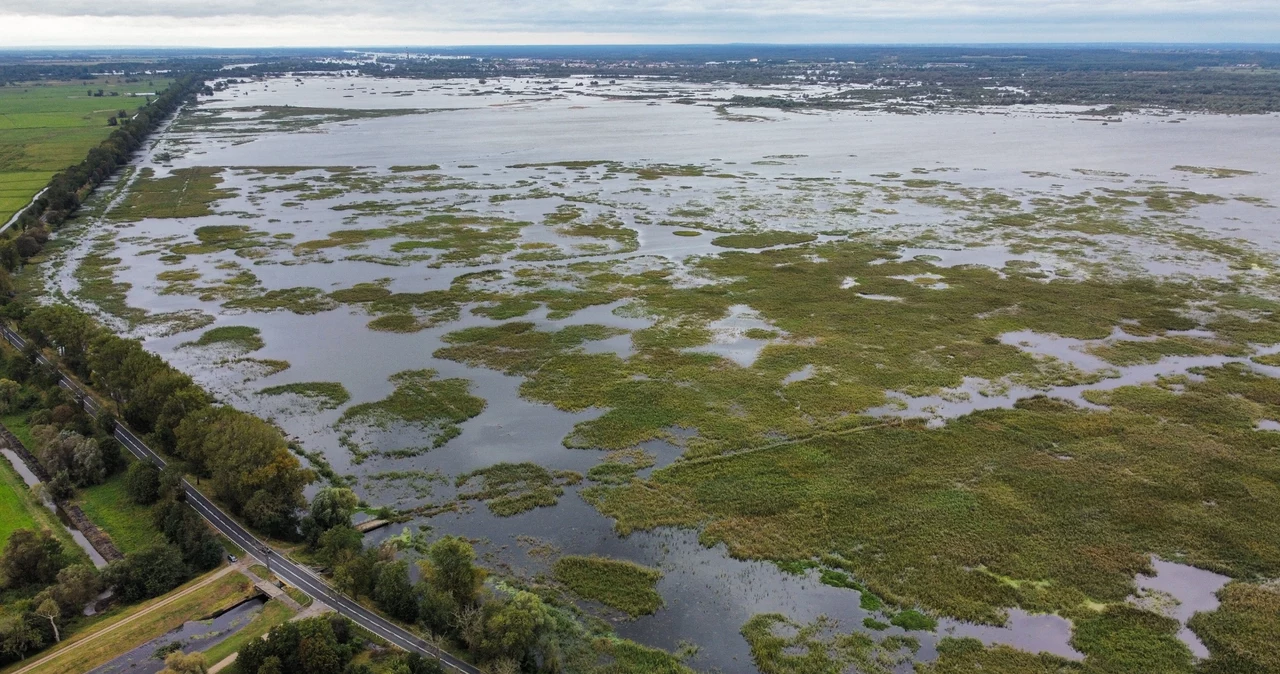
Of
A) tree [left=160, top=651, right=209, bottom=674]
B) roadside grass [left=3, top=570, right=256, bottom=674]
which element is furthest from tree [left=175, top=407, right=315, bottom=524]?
tree [left=160, top=651, right=209, bottom=674]

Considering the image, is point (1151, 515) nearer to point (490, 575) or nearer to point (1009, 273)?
point (490, 575)

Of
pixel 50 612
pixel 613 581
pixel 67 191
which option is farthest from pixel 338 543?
pixel 67 191

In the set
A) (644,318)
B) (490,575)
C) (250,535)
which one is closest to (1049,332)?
(644,318)

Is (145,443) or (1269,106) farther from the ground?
(1269,106)

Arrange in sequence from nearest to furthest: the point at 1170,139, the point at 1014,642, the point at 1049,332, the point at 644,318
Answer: the point at 1014,642 < the point at 1049,332 < the point at 644,318 < the point at 1170,139

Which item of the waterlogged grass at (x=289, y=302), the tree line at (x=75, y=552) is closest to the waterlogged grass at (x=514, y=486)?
the tree line at (x=75, y=552)

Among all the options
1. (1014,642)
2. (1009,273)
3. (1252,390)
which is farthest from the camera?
(1009,273)

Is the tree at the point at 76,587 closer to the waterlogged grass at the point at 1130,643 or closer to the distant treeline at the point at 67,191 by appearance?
the waterlogged grass at the point at 1130,643

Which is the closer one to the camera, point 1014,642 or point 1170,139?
point 1014,642
